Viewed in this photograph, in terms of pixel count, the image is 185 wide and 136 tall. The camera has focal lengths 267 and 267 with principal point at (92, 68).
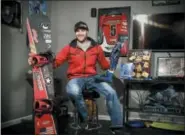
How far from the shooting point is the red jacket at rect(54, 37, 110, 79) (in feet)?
8.42

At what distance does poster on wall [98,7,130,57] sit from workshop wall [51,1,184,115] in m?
0.08

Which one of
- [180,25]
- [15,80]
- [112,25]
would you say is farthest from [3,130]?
[180,25]

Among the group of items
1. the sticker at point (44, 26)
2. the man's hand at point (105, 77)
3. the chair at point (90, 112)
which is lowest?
the chair at point (90, 112)

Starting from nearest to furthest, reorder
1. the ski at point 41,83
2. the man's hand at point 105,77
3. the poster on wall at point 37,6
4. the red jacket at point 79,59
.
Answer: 1. the ski at point 41,83
2. the red jacket at point 79,59
3. the man's hand at point 105,77
4. the poster on wall at point 37,6

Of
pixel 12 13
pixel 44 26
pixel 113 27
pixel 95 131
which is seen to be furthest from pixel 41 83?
pixel 113 27

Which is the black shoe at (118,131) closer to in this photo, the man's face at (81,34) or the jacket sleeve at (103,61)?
the jacket sleeve at (103,61)

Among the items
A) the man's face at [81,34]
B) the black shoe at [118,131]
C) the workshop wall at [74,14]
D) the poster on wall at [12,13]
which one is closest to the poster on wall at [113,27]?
the workshop wall at [74,14]

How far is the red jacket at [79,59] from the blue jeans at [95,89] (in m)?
0.07

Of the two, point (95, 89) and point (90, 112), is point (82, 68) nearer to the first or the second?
point (95, 89)

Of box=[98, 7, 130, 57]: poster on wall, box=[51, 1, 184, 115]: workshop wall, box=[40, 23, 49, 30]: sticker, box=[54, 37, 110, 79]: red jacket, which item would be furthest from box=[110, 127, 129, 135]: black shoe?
box=[40, 23, 49, 30]: sticker

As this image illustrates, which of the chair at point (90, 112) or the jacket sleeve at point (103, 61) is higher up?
the jacket sleeve at point (103, 61)

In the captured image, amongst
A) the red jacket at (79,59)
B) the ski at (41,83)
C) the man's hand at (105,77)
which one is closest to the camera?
the ski at (41,83)

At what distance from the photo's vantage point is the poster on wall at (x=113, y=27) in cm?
297

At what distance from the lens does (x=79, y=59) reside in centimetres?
256
